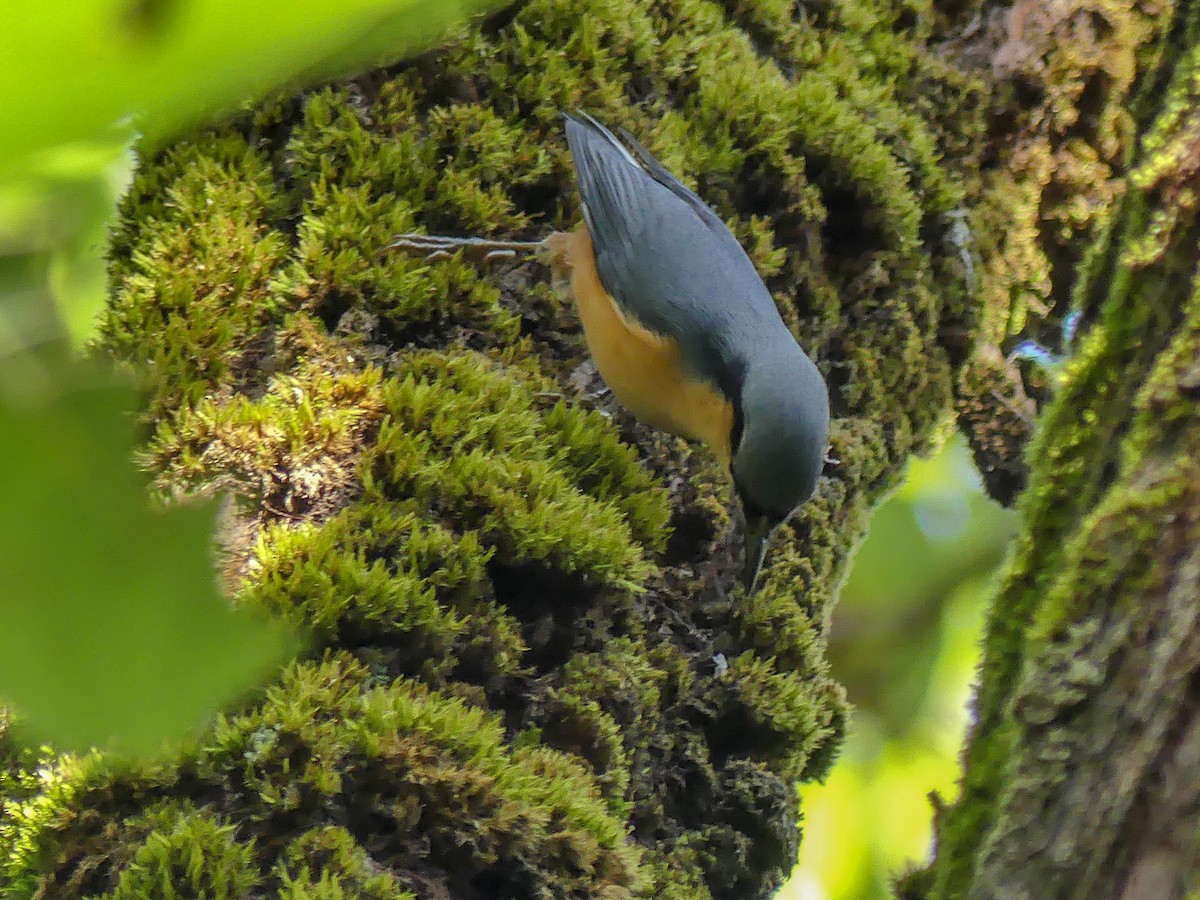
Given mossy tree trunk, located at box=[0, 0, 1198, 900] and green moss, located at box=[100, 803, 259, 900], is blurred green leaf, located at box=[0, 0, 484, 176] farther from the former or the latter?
green moss, located at box=[100, 803, 259, 900]

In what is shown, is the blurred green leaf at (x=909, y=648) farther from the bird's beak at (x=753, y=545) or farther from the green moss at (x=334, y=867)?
the green moss at (x=334, y=867)

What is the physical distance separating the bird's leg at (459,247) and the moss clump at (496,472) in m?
0.04

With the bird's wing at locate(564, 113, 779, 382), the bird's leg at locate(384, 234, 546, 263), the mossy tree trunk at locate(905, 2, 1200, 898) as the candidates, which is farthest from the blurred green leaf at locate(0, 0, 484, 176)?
the bird's wing at locate(564, 113, 779, 382)

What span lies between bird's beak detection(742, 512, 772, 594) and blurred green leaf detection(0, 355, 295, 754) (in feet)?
6.81

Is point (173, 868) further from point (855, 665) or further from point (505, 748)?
point (855, 665)

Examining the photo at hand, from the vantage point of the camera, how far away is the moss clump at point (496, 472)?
1691mm

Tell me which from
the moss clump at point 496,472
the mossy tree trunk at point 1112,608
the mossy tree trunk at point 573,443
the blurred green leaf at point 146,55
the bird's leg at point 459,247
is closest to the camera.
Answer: the blurred green leaf at point 146,55

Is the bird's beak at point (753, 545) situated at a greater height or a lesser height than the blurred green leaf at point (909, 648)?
lesser

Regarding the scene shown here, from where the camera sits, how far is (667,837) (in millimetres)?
2146

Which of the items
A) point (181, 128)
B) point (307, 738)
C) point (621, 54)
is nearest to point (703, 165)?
point (621, 54)

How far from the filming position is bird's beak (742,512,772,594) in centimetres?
235

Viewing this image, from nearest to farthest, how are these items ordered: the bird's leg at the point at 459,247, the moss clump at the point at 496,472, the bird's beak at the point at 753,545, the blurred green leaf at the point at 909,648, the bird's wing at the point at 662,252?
the moss clump at the point at 496,472 < the bird's leg at the point at 459,247 < the bird's beak at the point at 753,545 < the bird's wing at the point at 662,252 < the blurred green leaf at the point at 909,648

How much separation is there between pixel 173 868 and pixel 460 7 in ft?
4.92

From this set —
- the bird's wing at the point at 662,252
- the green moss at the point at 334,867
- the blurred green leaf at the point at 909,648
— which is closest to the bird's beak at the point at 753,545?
the bird's wing at the point at 662,252
